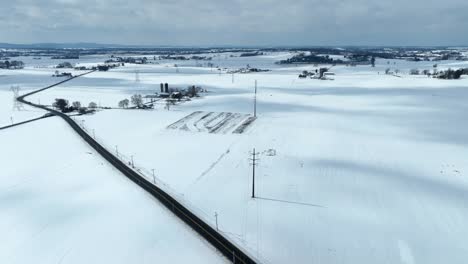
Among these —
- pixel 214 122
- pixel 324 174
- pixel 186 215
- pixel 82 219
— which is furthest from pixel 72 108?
pixel 324 174

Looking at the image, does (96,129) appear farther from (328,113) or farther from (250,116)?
(328,113)

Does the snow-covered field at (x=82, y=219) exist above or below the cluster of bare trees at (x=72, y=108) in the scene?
below

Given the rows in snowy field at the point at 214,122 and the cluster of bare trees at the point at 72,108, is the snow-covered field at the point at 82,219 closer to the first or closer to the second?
the rows in snowy field at the point at 214,122

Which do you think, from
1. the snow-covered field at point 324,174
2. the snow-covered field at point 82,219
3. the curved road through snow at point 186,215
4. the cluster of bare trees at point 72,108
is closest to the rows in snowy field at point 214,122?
the snow-covered field at point 324,174

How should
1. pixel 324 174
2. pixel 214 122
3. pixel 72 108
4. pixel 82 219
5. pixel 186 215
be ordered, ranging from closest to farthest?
pixel 82 219 → pixel 186 215 → pixel 324 174 → pixel 214 122 → pixel 72 108

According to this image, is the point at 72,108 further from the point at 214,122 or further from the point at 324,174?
the point at 324,174

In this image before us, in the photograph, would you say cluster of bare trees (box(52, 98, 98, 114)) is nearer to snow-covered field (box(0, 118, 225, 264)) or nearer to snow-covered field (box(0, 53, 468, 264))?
snow-covered field (box(0, 53, 468, 264))

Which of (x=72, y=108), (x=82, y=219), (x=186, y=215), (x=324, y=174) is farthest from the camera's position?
(x=72, y=108)

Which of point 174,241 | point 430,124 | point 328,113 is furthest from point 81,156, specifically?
point 430,124
